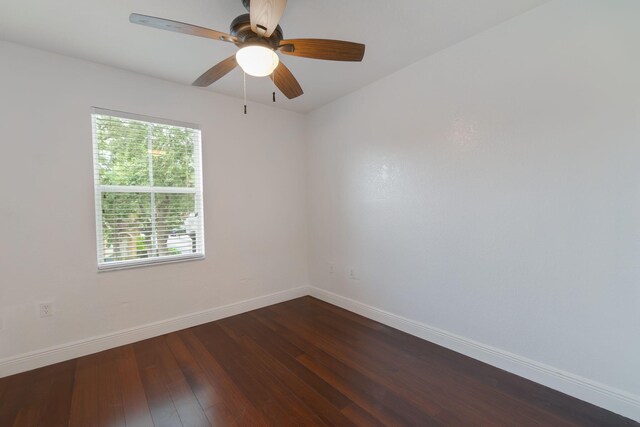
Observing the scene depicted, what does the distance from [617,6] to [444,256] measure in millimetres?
1884

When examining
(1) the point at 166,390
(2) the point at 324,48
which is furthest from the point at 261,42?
(1) the point at 166,390

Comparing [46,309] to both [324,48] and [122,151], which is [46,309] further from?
[324,48]

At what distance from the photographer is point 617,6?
1584mm

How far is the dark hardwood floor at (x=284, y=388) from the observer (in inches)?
64.2

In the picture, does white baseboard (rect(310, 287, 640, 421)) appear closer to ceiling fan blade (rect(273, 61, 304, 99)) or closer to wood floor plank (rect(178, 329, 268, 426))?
wood floor plank (rect(178, 329, 268, 426))

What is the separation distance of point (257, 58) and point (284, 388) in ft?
6.91

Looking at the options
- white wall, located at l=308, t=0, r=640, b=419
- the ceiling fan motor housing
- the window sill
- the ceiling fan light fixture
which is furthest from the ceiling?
the window sill

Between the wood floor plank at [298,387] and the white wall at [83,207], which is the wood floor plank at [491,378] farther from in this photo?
the white wall at [83,207]

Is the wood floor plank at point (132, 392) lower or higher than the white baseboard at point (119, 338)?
lower

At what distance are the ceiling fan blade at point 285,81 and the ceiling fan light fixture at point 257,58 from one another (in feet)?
0.60

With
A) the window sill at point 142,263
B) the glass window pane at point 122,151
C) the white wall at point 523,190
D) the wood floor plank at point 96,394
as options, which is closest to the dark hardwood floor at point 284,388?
the wood floor plank at point 96,394

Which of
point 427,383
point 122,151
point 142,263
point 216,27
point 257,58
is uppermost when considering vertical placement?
point 216,27

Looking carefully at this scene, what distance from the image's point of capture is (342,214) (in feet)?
11.0

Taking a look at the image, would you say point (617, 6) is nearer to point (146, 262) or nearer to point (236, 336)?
point (236, 336)
